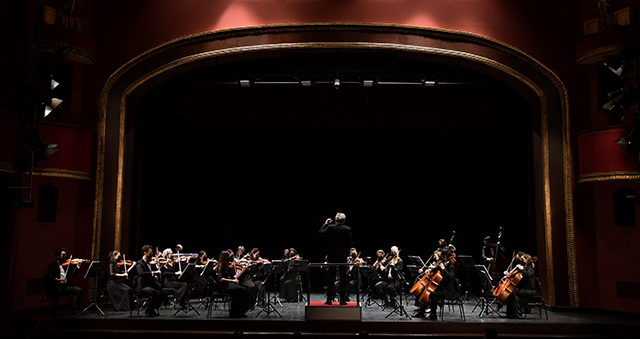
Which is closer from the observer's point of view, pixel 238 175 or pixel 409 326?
pixel 409 326

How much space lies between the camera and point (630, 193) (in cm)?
976

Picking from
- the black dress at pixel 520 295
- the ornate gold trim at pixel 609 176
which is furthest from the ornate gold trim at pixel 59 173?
the ornate gold trim at pixel 609 176

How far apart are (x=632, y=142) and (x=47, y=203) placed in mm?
10679

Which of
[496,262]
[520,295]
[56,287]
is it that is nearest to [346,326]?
[520,295]

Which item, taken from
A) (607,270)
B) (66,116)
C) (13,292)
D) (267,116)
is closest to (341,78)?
(267,116)

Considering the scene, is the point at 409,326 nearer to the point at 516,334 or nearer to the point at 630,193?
the point at 516,334

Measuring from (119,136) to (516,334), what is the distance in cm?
849

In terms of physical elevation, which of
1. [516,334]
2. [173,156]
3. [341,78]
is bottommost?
[516,334]

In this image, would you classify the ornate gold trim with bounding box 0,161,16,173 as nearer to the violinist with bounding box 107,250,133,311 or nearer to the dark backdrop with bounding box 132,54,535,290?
the violinist with bounding box 107,250,133,311

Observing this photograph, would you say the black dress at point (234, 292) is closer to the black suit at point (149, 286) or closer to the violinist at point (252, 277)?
the violinist at point (252, 277)

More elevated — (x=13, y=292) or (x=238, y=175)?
(x=238, y=175)

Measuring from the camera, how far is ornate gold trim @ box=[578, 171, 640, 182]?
928 centimetres

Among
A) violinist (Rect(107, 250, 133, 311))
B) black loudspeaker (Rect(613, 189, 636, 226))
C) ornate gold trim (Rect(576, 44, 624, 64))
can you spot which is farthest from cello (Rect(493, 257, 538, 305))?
violinist (Rect(107, 250, 133, 311))

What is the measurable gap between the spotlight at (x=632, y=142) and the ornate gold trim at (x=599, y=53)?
181 cm
